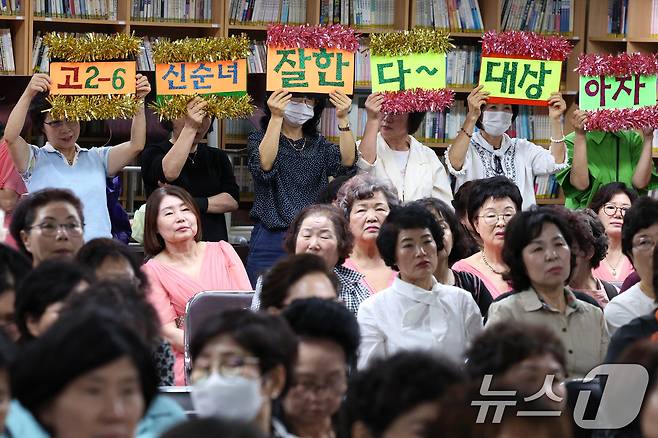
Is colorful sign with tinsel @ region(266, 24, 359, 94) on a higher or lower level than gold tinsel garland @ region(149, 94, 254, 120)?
higher

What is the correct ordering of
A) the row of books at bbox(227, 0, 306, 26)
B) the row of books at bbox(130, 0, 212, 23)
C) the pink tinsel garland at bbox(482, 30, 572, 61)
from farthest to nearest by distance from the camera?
the row of books at bbox(227, 0, 306, 26)
the row of books at bbox(130, 0, 212, 23)
the pink tinsel garland at bbox(482, 30, 572, 61)

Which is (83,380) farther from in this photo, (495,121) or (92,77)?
(495,121)

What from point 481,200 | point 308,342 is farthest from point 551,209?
point 308,342

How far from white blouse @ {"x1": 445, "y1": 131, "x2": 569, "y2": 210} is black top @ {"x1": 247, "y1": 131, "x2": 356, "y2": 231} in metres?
0.65

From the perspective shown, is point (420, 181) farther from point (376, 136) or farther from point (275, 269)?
point (275, 269)

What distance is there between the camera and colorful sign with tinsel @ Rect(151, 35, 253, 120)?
5371mm

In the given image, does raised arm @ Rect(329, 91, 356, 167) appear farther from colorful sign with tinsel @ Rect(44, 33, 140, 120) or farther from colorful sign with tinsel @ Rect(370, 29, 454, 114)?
colorful sign with tinsel @ Rect(44, 33, 140, 120)

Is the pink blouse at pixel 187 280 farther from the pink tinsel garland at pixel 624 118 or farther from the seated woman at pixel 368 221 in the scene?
the pink tinsel garland at pixel 624 118

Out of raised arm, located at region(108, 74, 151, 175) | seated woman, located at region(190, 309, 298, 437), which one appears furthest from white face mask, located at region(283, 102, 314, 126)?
seated woman, located at region(190, 309, 298, 437)

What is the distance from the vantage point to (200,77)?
5398mm

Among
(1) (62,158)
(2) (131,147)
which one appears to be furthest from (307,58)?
(1) (62,158)

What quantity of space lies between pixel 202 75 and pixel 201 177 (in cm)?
47

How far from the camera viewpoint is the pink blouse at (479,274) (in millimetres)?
4539

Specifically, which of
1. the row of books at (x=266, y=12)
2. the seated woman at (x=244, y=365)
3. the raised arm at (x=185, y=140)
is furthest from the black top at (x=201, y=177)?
the seated woman at (x=244, y=365)
